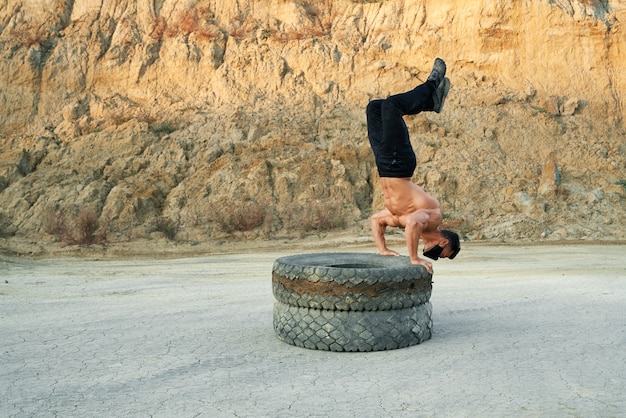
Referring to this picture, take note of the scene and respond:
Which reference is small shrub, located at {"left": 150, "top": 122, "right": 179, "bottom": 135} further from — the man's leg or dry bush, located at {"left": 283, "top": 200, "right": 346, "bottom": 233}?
the man's leg

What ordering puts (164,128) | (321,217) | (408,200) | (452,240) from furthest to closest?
(164,128), (321,217), (452,240), (408,200)

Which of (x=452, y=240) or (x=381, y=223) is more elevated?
(x=381, y=223)

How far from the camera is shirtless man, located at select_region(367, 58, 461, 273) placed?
5539 mm

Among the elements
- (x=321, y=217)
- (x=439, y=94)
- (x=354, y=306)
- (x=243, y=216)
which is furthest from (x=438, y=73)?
(x=243, y=216)

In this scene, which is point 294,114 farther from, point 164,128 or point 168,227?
point 168,227

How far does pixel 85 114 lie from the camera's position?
950 inches

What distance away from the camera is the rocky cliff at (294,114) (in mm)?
19266

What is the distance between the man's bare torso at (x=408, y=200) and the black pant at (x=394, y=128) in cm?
8

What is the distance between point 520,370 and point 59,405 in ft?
10.7

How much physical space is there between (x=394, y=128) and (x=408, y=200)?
678 millimetres

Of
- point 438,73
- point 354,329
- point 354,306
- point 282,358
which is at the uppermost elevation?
point 438,73

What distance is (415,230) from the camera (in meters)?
5.48

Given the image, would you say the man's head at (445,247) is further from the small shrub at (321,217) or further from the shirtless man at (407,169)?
the small shrub at (321,217)

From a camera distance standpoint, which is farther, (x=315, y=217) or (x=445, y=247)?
(x=315, y=217)
